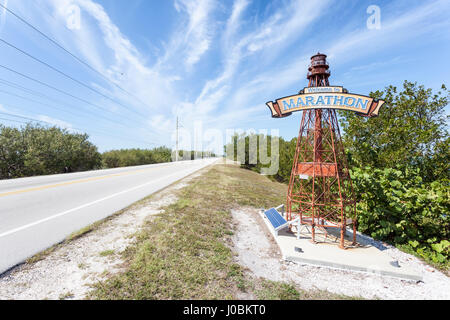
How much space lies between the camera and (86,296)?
2.97 m

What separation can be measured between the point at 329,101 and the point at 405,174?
14.8 ft

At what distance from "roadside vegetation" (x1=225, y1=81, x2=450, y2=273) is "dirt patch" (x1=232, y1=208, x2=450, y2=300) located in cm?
89

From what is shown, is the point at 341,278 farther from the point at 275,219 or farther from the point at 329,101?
the point at 329,101

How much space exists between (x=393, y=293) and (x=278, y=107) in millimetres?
5698

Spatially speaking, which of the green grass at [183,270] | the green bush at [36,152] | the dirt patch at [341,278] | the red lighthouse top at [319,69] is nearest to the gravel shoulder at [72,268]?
the green grass at [183,270]

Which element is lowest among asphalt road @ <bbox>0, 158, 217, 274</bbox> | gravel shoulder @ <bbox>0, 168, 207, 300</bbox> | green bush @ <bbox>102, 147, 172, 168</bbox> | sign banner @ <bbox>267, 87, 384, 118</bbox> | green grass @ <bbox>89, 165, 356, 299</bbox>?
green grass @ <bbox>89, 165, 356, 299</bbox>

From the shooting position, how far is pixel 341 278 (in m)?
4.16

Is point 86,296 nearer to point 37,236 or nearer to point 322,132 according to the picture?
point 37,236

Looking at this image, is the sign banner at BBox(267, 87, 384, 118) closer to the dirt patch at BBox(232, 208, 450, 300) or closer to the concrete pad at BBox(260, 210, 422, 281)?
the concrete pad at BBox(260, 210, 422, 281)

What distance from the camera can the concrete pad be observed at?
4383 mm

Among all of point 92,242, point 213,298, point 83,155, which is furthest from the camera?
point 83,155

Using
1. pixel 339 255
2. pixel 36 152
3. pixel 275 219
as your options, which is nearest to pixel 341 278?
pixel 339 255

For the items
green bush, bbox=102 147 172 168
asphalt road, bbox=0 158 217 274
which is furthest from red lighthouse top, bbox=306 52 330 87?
green bush, bbox=102 147 172 168
